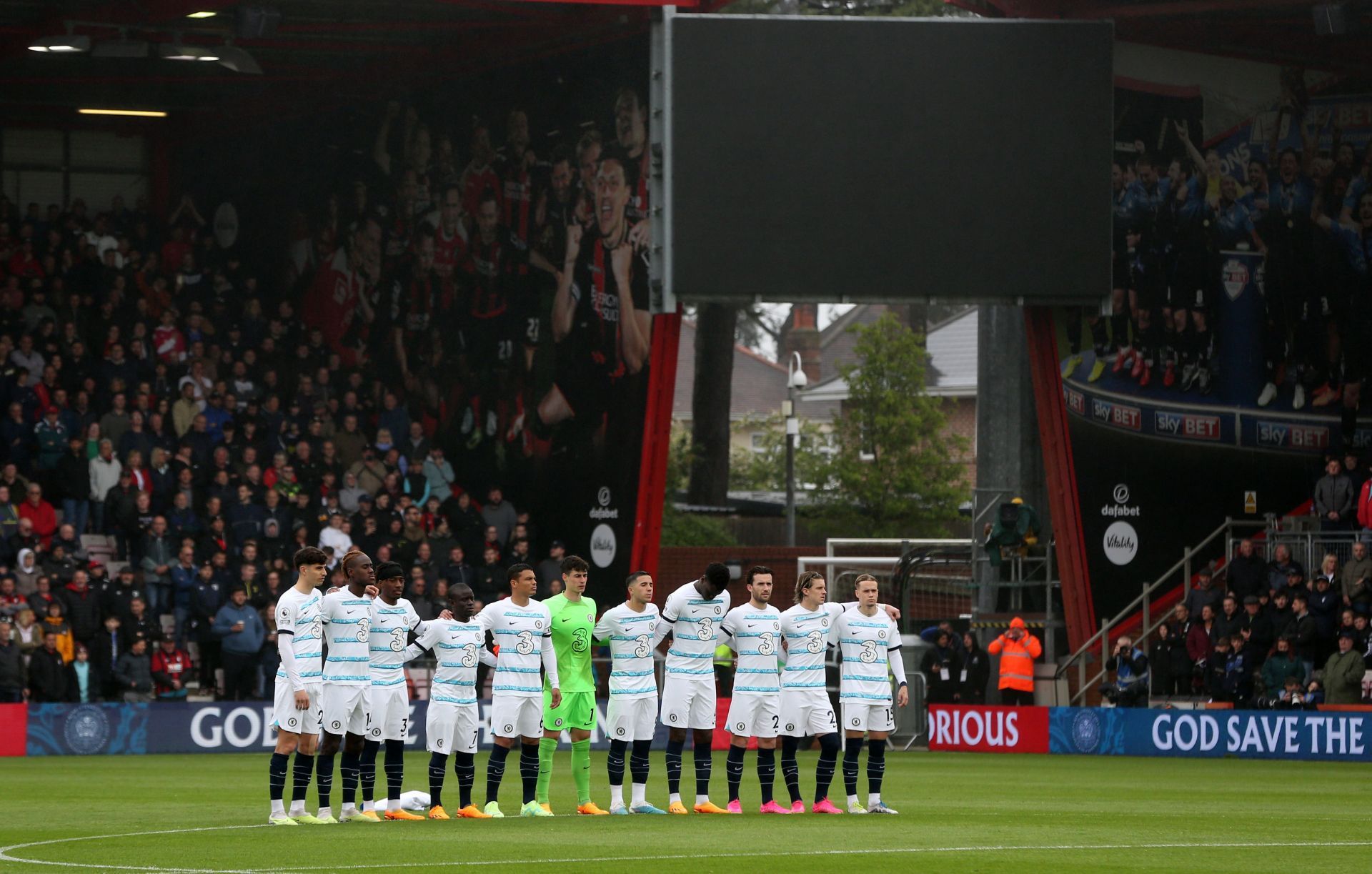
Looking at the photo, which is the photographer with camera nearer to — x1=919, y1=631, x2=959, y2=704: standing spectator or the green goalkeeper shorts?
x1=919, y1=631, x2=959, y2=704: standing spectator

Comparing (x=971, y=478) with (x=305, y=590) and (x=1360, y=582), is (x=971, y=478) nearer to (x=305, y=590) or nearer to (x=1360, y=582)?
(x=1360, y=582)

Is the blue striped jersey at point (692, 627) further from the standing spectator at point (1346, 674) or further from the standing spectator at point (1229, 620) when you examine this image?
the standing spectator at point (1229, 620)

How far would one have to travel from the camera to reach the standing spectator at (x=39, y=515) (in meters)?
28.7

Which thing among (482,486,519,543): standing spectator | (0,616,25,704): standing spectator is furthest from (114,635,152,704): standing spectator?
(482,486,519,543): standing spectator

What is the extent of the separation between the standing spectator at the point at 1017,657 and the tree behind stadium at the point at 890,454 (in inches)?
792

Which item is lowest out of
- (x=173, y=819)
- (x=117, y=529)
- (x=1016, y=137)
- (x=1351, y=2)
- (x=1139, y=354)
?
(x=173, y=819)

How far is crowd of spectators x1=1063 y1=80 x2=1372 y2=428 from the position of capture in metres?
32.9

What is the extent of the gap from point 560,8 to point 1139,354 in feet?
36.1

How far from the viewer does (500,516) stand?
3331 centimetres

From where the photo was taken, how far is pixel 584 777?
17.3 metres

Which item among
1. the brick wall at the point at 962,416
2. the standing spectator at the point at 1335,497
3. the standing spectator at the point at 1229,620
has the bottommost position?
the standing spectator at the point at 1229,620

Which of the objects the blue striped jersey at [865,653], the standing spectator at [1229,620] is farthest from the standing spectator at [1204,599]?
the blue striped jersey at [865,653]

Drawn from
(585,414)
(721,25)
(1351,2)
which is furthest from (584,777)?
(1351,2)

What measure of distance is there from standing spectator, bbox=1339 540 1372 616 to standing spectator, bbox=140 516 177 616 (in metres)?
16.7
